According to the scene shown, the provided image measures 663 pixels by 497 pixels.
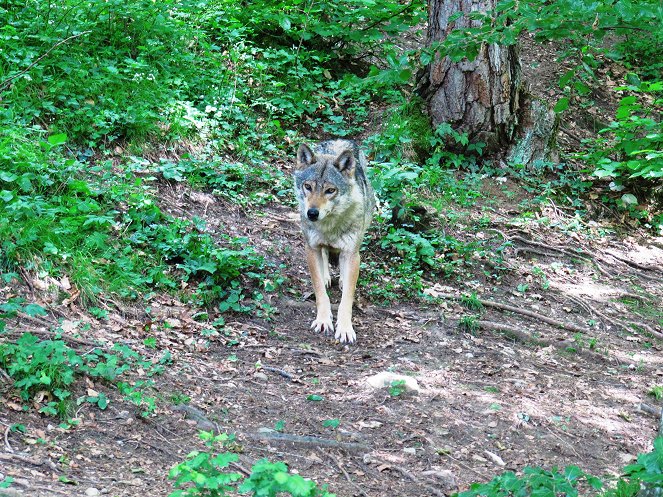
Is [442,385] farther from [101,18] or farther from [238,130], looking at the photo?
[101,18]

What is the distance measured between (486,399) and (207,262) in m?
3.16

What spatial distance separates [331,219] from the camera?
745cm

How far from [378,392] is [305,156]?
9.70 feet

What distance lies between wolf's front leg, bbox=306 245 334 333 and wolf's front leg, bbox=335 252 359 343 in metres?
0.12

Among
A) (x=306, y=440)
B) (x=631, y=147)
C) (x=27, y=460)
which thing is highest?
(x=631, y=147)

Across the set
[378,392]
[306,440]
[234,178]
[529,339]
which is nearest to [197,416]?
[306,440]

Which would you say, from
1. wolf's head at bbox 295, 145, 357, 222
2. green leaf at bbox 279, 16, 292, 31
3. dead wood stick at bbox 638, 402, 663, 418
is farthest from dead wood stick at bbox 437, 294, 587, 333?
green leaf at bbox 279, 16, 292, 31

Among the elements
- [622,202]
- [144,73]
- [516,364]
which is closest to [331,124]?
[144,73]

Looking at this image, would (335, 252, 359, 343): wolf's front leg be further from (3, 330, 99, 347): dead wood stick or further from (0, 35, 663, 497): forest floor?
(3, 330, 99, 347): dead wood stick

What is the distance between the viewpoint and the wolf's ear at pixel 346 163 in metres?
7.52

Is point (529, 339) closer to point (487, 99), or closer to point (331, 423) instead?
point (331, 423)

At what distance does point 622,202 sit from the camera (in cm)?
1078

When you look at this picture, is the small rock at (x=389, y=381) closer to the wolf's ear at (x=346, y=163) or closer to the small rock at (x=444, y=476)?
the small rock at (x=444, y=476)

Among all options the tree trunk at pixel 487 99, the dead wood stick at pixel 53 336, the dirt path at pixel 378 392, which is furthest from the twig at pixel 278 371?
the tree trunk at pixel 487 99
